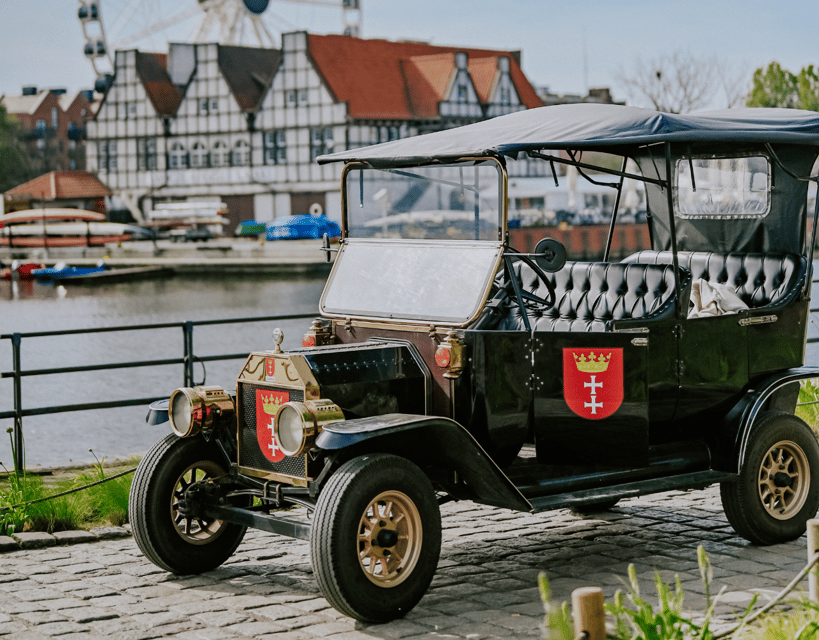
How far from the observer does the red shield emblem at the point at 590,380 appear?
20.0 ft

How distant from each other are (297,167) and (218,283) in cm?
1164

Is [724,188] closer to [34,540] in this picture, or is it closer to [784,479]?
[784,479]

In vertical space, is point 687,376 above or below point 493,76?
below

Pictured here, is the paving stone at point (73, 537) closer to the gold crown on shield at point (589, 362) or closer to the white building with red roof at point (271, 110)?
the gold crown on shield at point (589, 362)

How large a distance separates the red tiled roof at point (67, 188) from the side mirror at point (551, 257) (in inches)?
2689

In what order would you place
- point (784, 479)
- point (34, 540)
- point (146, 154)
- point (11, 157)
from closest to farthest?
1. point (784, 479)
2. point (34, 540)
3. point (146, 154)
4. point (11, 157)

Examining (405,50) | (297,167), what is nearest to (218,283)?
(297,167)

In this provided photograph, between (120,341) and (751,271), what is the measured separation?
29.1 m

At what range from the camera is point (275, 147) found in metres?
64.4

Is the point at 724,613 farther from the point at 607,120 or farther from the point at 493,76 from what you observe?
the point at 493,76

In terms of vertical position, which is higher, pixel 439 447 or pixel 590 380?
pixel 590 380

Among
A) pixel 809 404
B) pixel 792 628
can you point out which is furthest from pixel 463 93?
pixel 792 628

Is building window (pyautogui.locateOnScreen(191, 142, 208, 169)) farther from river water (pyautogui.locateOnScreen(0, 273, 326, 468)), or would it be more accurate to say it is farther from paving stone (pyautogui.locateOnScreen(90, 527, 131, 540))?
paving stone (pyautogui.locateOnScreen(90, 527, 131, 540))

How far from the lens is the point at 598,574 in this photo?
6.15m
